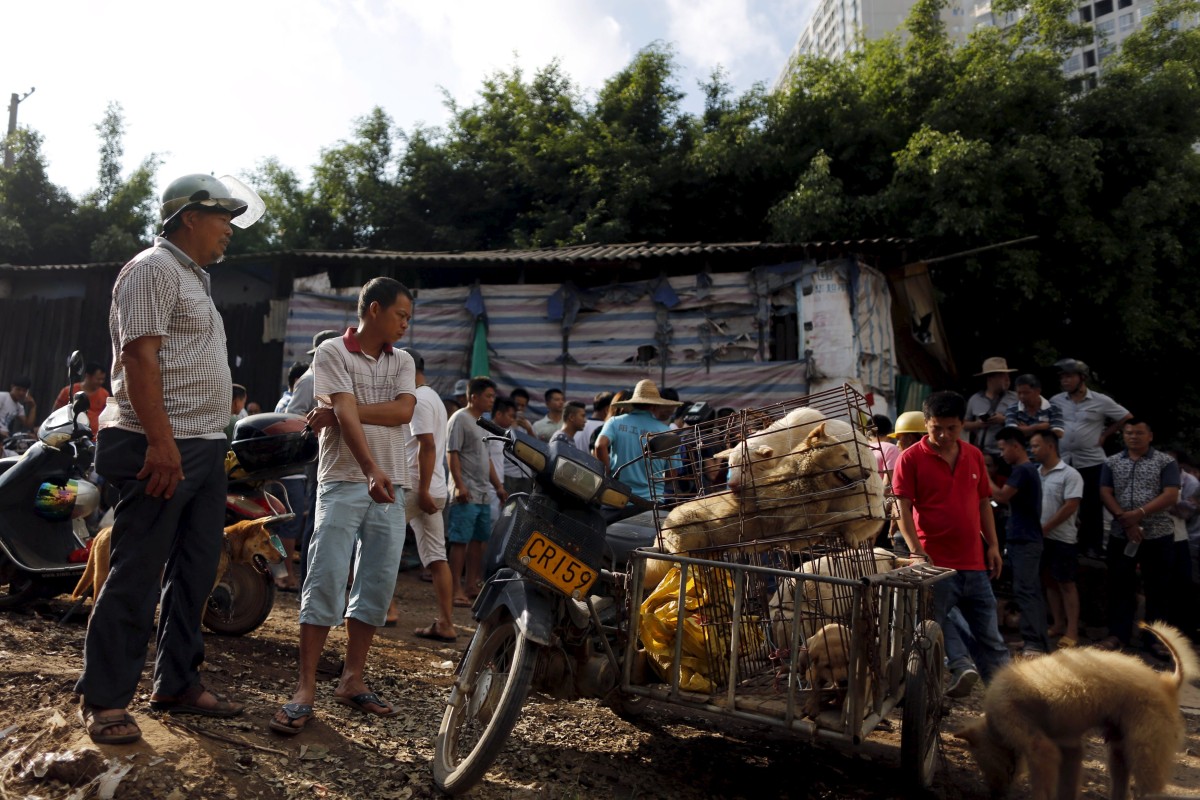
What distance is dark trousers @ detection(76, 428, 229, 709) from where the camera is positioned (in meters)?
2.93

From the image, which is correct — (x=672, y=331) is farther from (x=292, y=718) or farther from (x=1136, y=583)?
(x=292, y=718)

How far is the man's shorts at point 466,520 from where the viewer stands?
7.13 metres

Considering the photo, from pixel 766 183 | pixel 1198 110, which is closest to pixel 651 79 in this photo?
pixel 766 183

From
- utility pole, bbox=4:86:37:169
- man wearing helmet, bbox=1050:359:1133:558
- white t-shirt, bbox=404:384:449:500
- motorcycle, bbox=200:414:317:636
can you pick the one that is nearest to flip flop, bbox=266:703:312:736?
motorcycle, bbox=200:414:317:636

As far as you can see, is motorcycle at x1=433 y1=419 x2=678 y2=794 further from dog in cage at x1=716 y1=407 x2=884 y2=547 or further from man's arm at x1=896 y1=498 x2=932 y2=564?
man's arm at x1=896 y1=498 x2=932 y2=564

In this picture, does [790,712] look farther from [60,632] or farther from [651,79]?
[651,79]

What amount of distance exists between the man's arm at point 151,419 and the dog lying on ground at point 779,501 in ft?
6.18

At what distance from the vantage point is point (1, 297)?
50.0 ft

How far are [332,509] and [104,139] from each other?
26727mm

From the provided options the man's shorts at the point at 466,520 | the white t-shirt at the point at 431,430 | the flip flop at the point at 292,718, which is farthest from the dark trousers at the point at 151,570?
the man's shorts at the point at 466,520

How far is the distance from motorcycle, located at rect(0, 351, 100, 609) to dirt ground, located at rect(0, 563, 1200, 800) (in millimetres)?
235

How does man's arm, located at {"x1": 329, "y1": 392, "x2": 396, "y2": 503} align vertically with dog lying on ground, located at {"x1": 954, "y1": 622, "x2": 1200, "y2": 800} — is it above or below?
above

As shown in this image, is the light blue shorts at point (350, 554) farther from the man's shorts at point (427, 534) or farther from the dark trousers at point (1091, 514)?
the dark trousers at point (1091, 514)

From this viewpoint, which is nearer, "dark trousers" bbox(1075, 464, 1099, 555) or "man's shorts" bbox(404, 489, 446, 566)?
"man's shorts" bbox(404, 489, 446, 566)
